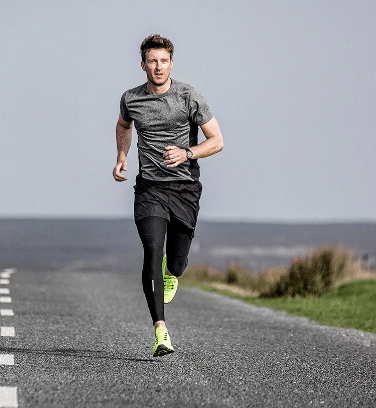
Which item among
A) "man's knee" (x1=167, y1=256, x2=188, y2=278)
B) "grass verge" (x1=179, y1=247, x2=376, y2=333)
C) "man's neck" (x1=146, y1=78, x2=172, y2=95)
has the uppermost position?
"man's neck" (x1=146, y1=78, x2=172, y2=95)

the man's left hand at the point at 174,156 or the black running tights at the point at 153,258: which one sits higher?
the man's left hand at the point at 174,156

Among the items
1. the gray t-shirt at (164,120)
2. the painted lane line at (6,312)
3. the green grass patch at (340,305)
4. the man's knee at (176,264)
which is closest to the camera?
the gray t-shirt at (164,120)

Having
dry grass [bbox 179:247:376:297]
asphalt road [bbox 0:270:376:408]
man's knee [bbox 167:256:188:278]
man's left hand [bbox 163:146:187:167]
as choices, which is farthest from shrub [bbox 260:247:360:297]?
man's left hand [bbox 163:146:187:167]

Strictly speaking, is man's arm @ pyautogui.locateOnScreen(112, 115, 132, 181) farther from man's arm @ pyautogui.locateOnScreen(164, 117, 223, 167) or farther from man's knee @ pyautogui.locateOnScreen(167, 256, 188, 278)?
man's knee @ pyautogui.locateOnScreen(167, 256, 188, 278)

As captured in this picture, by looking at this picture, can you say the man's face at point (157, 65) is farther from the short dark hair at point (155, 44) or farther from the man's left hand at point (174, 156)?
the man's left hand at point (174, 156)

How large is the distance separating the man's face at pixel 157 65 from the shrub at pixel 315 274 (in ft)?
38.4

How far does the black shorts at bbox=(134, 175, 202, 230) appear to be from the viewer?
5754 millimetres

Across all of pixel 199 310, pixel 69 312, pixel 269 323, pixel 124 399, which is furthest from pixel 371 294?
pixel 124 399

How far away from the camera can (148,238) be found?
568 centimetres

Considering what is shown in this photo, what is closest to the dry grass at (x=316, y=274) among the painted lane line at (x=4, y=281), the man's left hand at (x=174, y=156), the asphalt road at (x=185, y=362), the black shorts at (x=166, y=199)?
the asphalt road at (x=185, y=362)

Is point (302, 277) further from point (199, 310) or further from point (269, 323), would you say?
point (269, 323)

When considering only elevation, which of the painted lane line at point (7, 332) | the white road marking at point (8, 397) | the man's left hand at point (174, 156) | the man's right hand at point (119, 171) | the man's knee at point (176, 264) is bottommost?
the painted lane line at point (7, 332)

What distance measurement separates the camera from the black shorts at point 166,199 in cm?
575

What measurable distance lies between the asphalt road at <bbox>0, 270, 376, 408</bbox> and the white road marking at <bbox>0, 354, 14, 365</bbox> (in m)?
0.07
